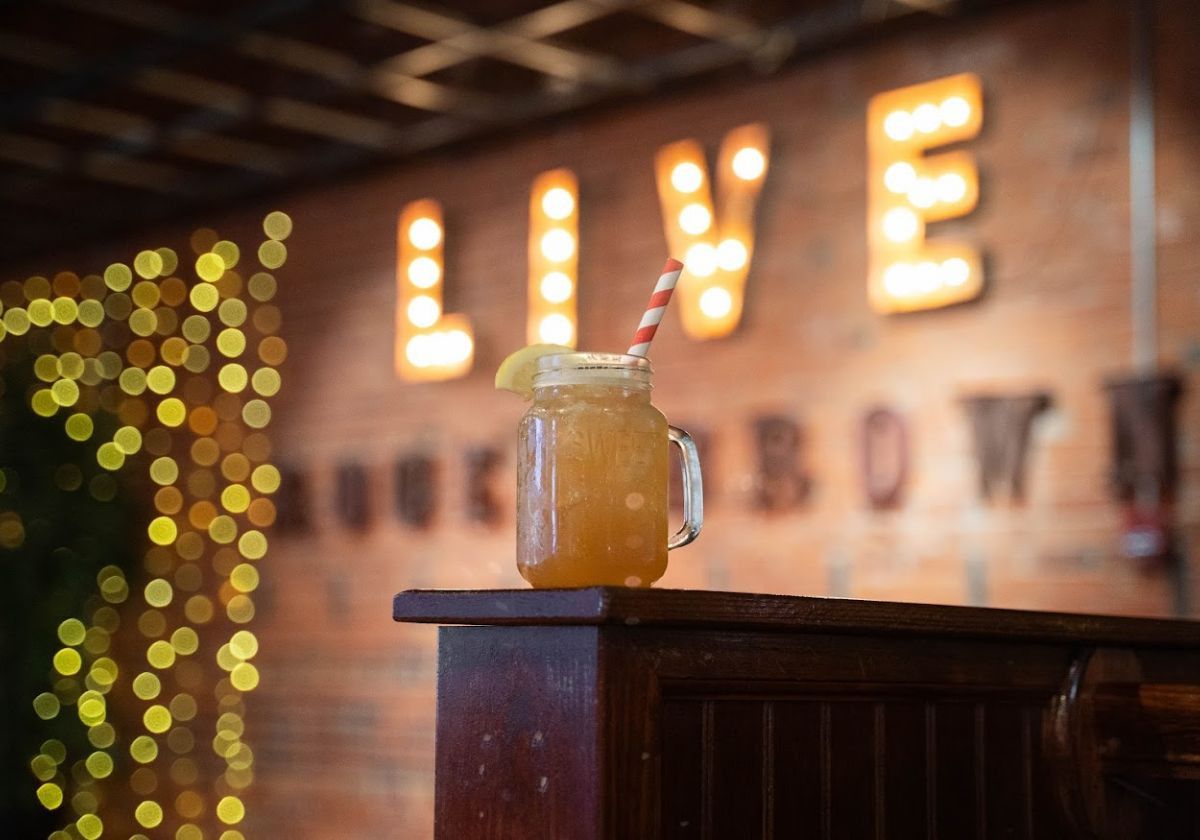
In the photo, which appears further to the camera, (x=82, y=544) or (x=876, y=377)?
(x=82, y=544)

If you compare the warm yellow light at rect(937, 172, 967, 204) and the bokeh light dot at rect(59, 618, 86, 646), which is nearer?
the warm yellow light at rect(937, 172, 967, 204)

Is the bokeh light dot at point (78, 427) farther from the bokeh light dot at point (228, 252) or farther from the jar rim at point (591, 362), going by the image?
the jar rim at point (591, 362)

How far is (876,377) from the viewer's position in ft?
13.9

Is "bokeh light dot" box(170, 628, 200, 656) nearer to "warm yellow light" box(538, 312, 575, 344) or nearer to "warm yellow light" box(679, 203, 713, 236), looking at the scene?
"warm yellow light" box(538, 312, 575, 344)

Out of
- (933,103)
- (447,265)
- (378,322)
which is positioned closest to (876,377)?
(933,103)

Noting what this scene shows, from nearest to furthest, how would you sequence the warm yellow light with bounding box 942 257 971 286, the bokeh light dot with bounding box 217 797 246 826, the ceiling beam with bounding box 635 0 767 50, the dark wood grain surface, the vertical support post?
the dark wood grain surface, the vertical support post, the warm yellow light with bounding box 942 257 971 286, the ceiling beam with bounding box 635 0 767 50, the bokeh light dot with bounding box 217 797 246 826

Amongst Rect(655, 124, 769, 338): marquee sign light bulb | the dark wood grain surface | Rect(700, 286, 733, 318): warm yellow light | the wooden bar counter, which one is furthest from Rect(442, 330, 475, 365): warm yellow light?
the dark wood grain surface

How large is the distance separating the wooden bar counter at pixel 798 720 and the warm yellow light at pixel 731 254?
2775 mm

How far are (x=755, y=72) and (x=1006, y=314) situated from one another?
3.84ft

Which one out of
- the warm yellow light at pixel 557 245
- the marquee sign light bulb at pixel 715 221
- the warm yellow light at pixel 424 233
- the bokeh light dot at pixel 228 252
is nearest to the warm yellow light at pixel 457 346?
the warm yellow light at pixel 424 233

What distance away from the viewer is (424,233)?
549 centimetres

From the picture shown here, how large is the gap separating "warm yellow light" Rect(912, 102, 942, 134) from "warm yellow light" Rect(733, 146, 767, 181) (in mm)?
542

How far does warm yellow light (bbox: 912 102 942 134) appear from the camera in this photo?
4109 millimetres

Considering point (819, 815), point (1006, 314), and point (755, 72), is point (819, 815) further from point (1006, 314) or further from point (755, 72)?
point (755, 72)
